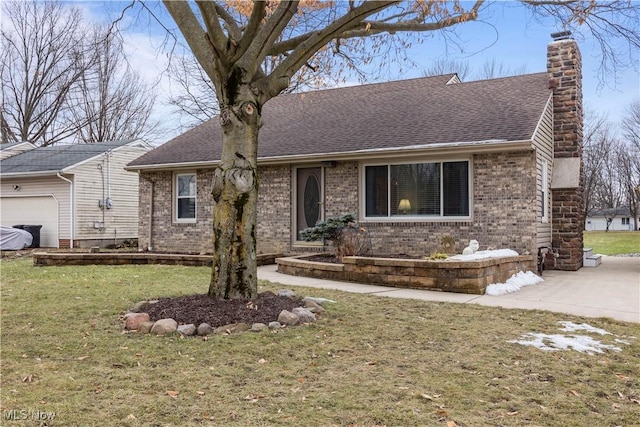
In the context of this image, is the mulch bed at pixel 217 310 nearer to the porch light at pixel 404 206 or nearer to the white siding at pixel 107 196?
the porch light at pixel 404 206

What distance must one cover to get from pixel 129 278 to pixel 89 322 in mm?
3675

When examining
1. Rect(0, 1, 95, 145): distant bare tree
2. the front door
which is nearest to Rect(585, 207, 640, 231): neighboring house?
the front door

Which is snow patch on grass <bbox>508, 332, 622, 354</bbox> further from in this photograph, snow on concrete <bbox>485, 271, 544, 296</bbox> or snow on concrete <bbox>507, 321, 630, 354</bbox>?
snow on concrete <bbox>485, 271, 544, 296</bbox>

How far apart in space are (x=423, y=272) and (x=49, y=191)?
1531cm

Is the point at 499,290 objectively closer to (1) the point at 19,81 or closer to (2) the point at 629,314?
(2) the point at 629,314

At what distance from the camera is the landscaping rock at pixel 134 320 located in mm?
4907

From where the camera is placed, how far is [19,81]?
28.0 meters

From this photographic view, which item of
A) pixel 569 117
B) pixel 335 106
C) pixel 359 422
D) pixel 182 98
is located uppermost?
pixel 182 98

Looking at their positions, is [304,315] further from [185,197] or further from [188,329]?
[185,197]

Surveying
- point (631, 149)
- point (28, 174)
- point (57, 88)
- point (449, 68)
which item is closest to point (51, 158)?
point (28, 174)

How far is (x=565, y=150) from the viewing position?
12.0 m

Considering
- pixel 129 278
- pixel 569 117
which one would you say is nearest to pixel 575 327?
pixel 129 278

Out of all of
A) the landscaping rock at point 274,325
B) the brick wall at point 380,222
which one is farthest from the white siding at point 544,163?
the landscaping rock at point 274,325

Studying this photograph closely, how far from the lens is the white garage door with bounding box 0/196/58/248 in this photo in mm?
17705
